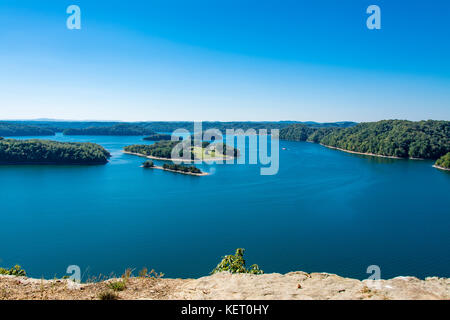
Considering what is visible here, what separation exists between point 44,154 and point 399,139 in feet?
246

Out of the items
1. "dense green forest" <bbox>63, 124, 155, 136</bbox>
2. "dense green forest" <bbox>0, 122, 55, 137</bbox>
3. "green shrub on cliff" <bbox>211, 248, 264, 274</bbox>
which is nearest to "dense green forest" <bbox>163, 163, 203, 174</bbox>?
"green shrub on cliff" <bbox>211, 248, 264, 274</bbox>

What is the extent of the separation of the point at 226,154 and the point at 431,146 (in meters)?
43.3

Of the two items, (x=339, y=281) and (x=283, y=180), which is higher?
(x=339, y=281)

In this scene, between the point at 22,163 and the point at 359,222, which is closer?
the point at 359,222

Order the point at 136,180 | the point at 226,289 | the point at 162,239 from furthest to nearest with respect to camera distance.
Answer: the point at 136,180, the point at 162,239, the point at 226,289

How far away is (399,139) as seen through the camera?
65.4 meters

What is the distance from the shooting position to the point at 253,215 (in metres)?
23.8

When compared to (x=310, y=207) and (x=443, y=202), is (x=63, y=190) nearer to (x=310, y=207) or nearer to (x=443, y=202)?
(x=310, y=207)

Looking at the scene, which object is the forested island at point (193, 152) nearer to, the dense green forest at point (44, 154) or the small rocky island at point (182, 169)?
the small rocky island at point (182, 169)

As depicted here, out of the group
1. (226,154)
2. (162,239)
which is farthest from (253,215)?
(226,154)

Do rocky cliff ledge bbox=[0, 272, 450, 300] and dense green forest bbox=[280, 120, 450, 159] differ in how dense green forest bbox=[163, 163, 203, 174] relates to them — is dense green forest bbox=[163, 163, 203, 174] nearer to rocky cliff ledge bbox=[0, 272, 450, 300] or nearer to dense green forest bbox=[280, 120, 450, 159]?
rocky cliff ledge bbox=[0, 272, 450, 300]

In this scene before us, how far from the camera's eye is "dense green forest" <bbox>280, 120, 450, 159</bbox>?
59.9m

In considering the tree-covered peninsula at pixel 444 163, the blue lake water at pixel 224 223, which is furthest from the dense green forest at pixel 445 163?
the blue lake water at pixel 224 223

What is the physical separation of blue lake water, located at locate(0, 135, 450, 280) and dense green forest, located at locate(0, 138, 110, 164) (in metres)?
11.3
